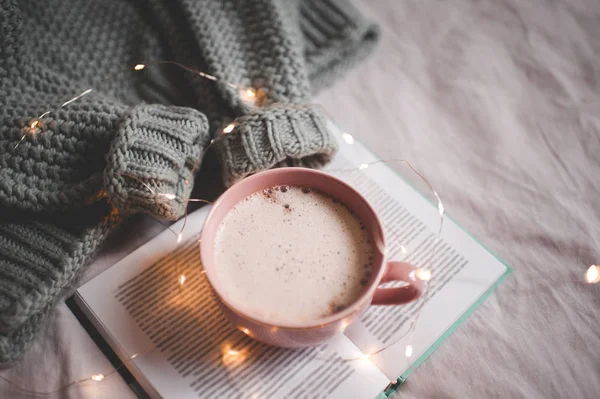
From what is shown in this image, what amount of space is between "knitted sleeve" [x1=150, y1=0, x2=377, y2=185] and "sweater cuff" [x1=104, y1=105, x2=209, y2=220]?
0.05 meters

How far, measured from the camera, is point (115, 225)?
67cm

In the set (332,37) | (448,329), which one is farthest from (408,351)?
(332,37)

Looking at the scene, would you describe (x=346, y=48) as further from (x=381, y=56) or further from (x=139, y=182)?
(x=139, y=182)

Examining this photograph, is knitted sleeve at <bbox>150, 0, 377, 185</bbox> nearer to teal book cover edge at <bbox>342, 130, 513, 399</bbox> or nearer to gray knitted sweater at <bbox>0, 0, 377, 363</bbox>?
gray knitted sweater at <bbox>0, 0, 377, 363</bbox>

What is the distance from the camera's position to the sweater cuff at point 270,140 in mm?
647

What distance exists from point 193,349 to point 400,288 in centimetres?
25

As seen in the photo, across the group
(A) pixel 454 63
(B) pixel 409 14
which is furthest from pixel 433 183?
(B) pixel 409 14

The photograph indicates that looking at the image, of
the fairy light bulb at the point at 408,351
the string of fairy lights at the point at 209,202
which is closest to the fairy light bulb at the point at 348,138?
the string of fairy lights at the point at 209,202

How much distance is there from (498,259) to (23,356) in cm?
62

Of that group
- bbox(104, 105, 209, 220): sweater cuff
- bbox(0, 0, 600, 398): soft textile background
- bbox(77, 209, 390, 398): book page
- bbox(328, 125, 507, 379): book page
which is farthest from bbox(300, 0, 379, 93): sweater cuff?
bbox(77, 209, 390, 398): book page

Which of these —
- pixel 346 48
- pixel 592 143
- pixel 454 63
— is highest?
pixel 346 48

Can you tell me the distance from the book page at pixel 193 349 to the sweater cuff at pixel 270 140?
146 millimetres

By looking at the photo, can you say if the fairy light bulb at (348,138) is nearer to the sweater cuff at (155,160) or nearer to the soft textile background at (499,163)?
the soft textile background at (499,163)

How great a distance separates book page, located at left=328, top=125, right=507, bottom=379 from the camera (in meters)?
0.62
